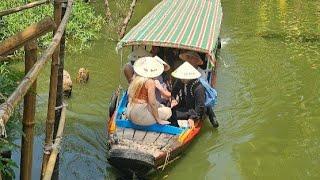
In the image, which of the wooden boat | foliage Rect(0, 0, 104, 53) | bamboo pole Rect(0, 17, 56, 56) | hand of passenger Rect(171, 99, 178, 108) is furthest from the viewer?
foliage Rect(0, 0, 104, 53)

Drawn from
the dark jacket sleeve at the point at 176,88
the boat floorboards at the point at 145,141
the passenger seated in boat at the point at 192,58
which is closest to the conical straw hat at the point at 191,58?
the passenger seated in boat at the point at 192,58

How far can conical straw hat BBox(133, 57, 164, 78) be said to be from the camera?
667cm

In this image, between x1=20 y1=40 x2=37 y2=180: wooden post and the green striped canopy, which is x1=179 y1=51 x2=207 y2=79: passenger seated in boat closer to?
the green striped canopy

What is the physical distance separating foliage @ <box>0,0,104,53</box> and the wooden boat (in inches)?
119

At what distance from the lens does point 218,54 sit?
1264 centimetres

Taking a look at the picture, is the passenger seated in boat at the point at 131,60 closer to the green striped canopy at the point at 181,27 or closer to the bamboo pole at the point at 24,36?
the green striped canopy at the point at 181,27

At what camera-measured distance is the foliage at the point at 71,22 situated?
1158 cm

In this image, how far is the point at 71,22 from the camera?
13.3m

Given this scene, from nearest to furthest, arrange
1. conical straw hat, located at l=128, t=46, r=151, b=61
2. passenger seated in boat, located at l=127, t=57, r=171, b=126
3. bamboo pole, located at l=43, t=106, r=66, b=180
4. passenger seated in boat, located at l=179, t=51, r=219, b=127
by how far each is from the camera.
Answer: bamboo pole, located at l=43, t=106, r=66, b=180, passenger seated in boat, located at l=127, t=57, r=171, b=126, passenger seated in boat, located at l=179, t=51, r=219, b=127, conical straw hat, located at l=128, t=46, r=151, b=61

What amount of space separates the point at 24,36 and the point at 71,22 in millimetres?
10310

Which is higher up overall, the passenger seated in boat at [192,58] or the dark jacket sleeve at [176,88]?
the passenger seated in boat at [192,58]

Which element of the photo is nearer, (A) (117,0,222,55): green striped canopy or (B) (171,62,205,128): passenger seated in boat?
(B) (171,62,205,128): passenger seated in boat

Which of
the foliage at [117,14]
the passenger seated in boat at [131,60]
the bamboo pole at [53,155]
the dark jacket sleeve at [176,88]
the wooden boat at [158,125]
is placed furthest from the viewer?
the foliage at [117,14]

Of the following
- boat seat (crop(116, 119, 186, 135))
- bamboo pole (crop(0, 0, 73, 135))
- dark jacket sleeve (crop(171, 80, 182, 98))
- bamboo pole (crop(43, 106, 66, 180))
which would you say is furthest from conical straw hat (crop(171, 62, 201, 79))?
bamboo pole (crop(0, 0, 73, 135))
